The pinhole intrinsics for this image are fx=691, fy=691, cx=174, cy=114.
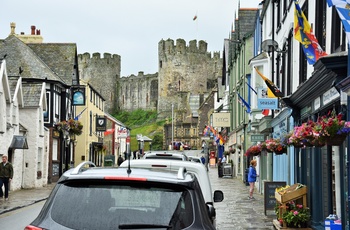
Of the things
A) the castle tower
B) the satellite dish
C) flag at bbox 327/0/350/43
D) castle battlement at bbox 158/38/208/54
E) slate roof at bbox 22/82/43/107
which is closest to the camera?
flag at bbox 327/0/350/43

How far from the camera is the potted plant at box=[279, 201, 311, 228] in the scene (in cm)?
1614

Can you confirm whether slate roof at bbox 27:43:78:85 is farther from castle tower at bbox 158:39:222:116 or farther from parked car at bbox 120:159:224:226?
castle tower at bbox 158:39:222:116

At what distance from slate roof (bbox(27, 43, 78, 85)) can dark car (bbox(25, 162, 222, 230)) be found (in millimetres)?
37977

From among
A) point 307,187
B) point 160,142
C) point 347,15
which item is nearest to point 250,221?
point 307,187

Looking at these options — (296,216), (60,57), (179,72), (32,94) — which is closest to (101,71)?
(179,72)

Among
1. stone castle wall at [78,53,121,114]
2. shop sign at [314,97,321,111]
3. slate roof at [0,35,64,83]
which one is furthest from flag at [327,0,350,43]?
stone castle wall at [78,53,121,114]

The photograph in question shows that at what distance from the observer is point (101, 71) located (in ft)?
401

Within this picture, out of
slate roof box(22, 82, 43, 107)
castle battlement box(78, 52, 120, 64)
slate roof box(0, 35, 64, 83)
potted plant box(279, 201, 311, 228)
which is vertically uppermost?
castle battlement box(78, 52, 120, 64)

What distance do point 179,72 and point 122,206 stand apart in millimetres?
109771

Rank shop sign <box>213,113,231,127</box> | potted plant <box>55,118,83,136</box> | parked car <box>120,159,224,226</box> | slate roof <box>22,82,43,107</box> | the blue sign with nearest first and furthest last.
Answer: parked car <box>120,159,224,226</box>
the blue sign
slate roof <box>22,82,43,107</box>
potted plant <box>55,118,83,136</box>
shop sign <box>213,113,231,127</box>

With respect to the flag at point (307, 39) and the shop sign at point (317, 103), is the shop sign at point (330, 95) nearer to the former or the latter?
the shop sign at point (317, 103)

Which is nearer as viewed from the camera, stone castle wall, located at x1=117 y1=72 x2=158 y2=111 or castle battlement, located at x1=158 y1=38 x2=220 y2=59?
castle battlement, located at x1=158 y1=38 x2=220 y2=59

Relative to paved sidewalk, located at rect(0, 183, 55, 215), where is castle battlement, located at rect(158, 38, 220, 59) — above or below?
above

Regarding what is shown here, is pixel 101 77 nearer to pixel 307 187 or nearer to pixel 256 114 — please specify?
pixel 256 114
